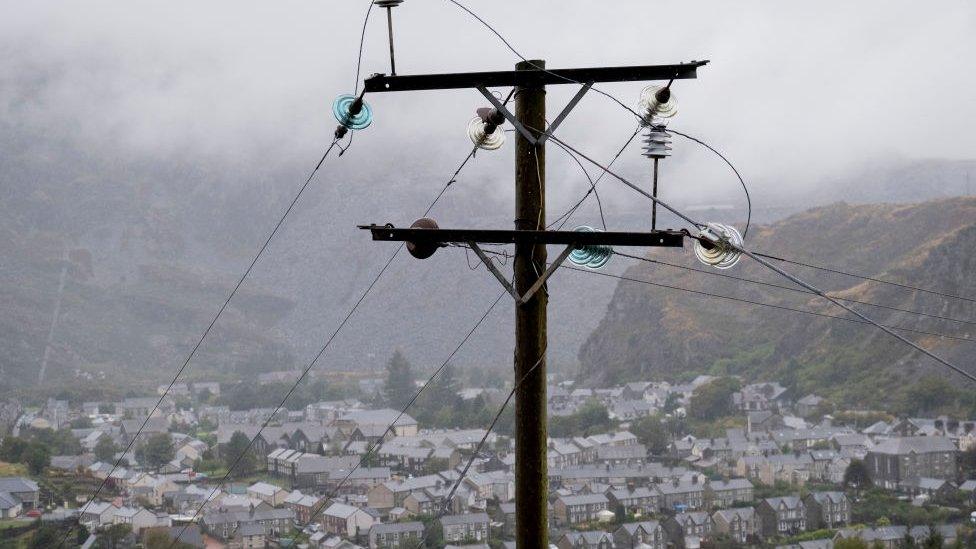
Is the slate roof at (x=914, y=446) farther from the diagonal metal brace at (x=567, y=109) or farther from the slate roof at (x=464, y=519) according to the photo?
the diagonal metal brace at (x=567, y=109)

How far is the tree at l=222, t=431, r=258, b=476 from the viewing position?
40938 mm

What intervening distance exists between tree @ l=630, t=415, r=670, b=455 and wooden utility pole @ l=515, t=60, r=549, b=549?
1471 inches

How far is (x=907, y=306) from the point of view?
54.2m

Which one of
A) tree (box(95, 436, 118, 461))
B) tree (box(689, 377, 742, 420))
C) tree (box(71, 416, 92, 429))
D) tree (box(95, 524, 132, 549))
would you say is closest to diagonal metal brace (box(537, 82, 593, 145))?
tree (box(95, 524, 132, 549))

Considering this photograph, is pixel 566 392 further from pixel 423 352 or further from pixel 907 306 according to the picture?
pixel 423 352

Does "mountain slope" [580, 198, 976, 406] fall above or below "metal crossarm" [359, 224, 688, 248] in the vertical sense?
above

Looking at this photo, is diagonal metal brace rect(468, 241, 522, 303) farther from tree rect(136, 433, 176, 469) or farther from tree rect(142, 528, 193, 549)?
tree rect(136, 433, 176, 469)

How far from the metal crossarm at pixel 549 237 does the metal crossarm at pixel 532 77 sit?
2.39ft

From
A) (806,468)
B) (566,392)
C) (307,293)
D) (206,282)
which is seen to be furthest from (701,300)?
(206,282)

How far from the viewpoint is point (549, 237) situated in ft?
17.6

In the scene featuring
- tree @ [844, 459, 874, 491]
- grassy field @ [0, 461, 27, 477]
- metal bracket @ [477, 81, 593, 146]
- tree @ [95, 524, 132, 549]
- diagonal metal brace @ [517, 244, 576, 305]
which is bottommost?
tree @ [95, 524, 132, 549]

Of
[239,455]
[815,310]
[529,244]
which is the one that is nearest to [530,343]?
[529,244]

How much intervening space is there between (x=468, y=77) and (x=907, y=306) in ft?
171

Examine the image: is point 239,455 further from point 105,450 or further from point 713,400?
point 713,400
